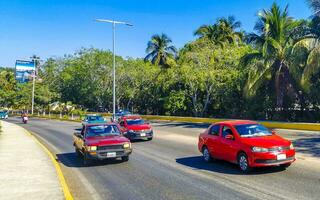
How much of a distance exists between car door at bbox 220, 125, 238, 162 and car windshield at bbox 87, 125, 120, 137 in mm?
4707

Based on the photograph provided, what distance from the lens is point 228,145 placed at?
39.8 feet

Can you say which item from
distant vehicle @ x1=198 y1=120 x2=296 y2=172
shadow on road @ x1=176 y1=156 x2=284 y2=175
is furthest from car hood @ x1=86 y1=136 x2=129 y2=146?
distant vehicle @ x1=198 y1=120 x2=296 y2=172

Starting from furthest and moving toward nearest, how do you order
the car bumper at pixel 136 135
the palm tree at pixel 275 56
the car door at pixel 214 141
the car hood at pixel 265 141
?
1. the palm tree at pixel 275 56
2. the car bumper at pixel 136 135
3. the car door at pixel 214 141
4. the car hood at pixel 265 141

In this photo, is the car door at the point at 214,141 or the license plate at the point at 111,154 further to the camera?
the license plate at the point at 111,154

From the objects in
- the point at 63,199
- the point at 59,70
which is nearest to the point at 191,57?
the point at 63,199

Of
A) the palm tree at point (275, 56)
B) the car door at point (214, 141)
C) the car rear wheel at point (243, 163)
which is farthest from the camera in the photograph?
the palm tree at point (275, 56)

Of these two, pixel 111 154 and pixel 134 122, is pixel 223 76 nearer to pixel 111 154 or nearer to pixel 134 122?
pixel 134 122

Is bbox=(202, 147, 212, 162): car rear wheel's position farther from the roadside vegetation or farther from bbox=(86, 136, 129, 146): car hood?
the roadside vegetation

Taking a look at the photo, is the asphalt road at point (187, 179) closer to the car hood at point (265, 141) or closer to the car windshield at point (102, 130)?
the car hood at point (265, 141)

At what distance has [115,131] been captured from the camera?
15422 mm

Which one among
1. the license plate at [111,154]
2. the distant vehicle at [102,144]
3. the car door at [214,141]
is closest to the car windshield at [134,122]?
the distant vehicle at [102,144]

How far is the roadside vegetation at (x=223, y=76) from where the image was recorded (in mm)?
31938

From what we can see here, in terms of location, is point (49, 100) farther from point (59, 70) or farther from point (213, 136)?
point (213, 136)

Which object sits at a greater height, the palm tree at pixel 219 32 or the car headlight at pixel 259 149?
the palm tree at pixel 219 32
